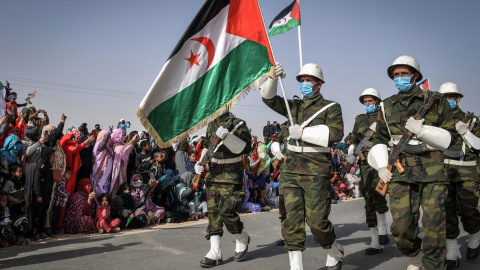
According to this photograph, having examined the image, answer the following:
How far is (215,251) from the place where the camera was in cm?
564

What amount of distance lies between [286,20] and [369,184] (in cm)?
512

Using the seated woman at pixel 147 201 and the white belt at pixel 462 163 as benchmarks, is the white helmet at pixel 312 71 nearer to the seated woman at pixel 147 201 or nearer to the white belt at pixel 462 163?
the white belt at pixel 462 163

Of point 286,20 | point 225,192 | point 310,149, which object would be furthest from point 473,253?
point 286,20

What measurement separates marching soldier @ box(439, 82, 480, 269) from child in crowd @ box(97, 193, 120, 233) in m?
6.22

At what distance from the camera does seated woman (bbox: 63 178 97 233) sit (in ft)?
27.0

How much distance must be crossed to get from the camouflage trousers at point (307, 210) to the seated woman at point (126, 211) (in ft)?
16.4

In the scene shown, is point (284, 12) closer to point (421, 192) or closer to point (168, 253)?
point (168, 253)

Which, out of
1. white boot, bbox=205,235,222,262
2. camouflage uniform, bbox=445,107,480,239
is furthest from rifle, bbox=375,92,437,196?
white boot, bbox=205,235,222,262

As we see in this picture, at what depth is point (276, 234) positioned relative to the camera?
322 inches

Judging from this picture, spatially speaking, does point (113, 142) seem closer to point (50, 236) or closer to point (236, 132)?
point (50, 236)

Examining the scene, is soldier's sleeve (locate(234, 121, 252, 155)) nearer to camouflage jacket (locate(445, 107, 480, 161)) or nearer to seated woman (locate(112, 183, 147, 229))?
camouflage jacket (locate(445, 107, 480, 161))

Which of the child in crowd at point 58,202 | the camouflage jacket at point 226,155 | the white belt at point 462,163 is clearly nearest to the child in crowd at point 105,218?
the child in crowd at point 58,202

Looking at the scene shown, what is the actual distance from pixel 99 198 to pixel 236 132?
168 inches

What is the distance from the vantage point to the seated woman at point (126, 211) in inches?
347
